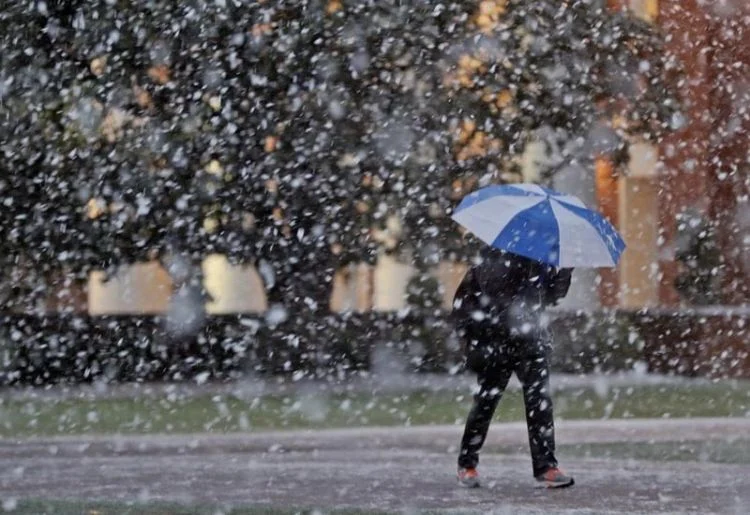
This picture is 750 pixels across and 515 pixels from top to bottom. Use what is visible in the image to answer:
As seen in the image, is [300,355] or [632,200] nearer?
[300,355]

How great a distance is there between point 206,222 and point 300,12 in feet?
8.70

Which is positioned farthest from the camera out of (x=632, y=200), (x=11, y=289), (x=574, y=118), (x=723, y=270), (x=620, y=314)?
(x=632, y=200)

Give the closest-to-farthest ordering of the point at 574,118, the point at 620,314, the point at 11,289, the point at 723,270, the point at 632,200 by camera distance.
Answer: the point at 574,118 < the point at 11,289 < the point at 620,314 < the point at 723,270 < the point at 632,200

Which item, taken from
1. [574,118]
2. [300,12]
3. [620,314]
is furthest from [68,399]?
[620,314]

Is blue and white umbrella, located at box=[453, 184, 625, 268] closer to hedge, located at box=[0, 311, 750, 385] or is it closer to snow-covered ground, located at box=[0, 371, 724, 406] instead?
snow-covered ground, located at box=[0, 371, 724, 406]

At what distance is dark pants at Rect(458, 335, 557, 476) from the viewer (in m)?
10.5

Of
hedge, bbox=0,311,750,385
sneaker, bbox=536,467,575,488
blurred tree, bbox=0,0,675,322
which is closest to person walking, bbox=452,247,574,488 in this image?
sneaker, bbox=536,467,575,488

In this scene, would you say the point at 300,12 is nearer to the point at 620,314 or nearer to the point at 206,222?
the point at 206,222

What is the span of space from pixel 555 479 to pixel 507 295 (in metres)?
1.09

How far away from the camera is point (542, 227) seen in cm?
1023

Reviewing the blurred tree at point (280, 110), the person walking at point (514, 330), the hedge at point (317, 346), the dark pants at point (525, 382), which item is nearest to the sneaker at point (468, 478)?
the dark pants at point (525, 382)

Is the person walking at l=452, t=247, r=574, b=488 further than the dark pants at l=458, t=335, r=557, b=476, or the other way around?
the dark pants at l=458, t=335, r=557, b=476

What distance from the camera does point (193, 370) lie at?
22281mm

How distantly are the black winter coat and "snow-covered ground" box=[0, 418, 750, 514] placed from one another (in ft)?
3.01
